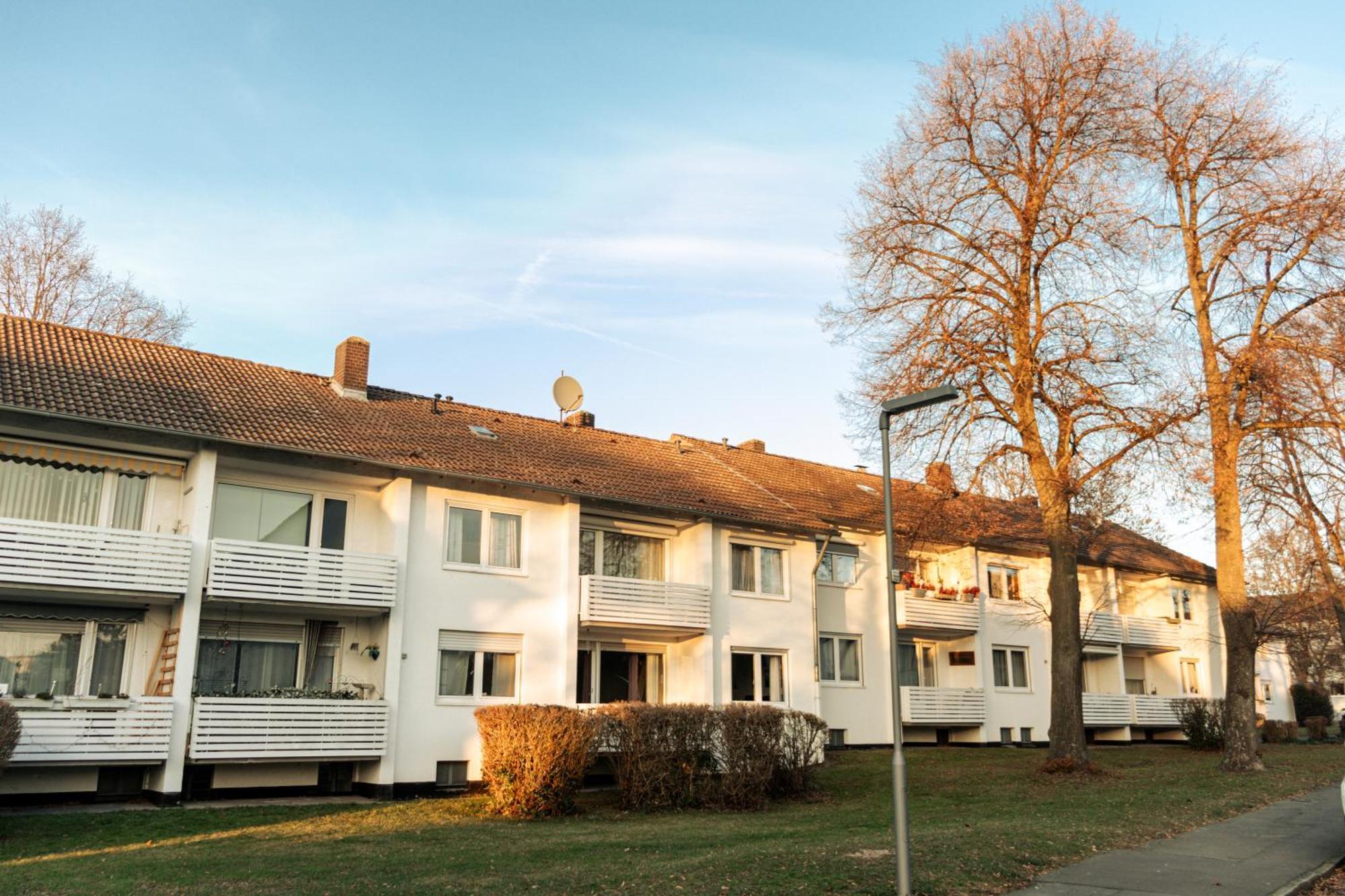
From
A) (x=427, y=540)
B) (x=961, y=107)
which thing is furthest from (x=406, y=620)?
(x=961, y=107)

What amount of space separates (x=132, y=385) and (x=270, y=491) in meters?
3.22

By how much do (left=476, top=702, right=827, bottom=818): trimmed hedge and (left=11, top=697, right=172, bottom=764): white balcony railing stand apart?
17.5ft

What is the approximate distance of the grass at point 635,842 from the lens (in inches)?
431

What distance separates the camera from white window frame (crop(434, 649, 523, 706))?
21.8m

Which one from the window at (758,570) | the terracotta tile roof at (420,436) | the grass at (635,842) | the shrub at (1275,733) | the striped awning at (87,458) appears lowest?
the grass at (635,842)

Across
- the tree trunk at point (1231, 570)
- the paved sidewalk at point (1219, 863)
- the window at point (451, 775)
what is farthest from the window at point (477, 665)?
the tree trunk at point (1231, 570)

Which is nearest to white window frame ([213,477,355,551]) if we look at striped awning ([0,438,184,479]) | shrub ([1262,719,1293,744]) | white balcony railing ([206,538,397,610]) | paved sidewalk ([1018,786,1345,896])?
white balcony railing ([206,538,397,610])

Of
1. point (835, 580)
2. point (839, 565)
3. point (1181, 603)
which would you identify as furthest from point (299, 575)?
point (1181, 603)

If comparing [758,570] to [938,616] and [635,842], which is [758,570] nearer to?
[938,616]

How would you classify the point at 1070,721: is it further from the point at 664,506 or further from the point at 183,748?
the point at 183,748

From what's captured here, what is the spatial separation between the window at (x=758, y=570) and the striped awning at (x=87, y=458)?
42.9ft

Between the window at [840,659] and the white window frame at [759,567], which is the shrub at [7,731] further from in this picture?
the window at [840,659]

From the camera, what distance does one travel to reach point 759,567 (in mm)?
27531

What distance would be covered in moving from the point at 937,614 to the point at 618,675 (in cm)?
1098
